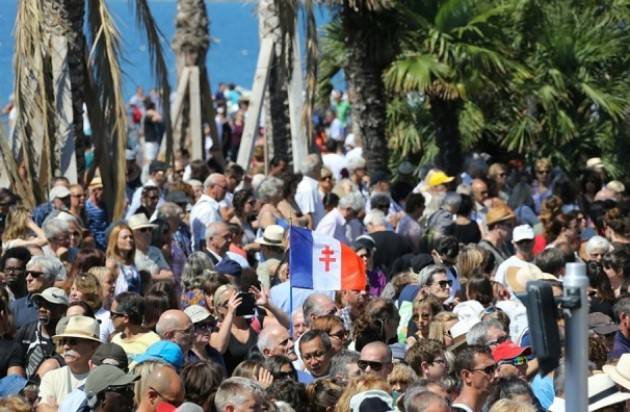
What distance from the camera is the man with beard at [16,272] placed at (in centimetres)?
1127

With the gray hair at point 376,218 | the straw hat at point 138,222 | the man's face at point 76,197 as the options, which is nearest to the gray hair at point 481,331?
the straw hat at point 138,222

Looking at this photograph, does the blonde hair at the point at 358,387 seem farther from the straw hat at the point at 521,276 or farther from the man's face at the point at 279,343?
the straw hat at the point at 521,276

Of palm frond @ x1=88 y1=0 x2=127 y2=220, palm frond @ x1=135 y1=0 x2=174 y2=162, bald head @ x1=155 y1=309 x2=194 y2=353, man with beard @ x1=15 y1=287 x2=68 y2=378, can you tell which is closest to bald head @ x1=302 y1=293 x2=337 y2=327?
bald head @ x1=155 y1=309 x2=194 y2=353

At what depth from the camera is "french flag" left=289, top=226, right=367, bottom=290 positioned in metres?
11.4

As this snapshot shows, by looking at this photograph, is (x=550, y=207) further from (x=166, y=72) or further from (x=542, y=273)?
(x=166, y=72)

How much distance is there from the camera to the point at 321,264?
37.8ft

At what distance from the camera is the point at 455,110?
21.8m

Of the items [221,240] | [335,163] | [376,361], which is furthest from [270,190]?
[335,163]

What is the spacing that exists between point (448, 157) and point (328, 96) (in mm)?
3546

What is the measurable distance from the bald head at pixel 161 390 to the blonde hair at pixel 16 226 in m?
5.56

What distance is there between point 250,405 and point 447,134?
47.2 feet

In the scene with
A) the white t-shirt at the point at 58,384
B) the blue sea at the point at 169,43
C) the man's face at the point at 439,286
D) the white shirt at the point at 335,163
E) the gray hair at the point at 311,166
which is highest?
the blue sea at the point at 169,43

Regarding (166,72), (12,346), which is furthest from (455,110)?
(12,346)

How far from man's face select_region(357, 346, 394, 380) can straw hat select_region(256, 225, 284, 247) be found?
4116mm
